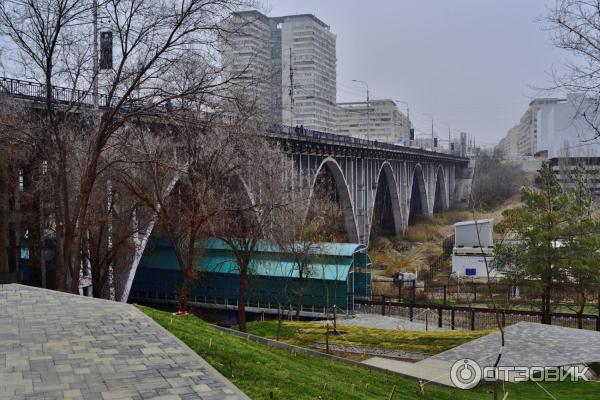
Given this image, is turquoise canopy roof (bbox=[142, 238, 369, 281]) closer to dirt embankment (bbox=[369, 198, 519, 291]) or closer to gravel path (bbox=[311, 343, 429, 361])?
gravel path (bbox=[311, 343, 429, 361])

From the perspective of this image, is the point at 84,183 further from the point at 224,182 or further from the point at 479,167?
the point at 479,167

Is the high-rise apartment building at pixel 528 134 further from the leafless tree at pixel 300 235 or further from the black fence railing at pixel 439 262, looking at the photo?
the leafless tree at pixel 300 235

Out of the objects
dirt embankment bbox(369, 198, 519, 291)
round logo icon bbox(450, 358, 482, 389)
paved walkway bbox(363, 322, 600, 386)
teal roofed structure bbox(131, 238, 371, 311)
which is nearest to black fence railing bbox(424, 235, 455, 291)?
dirt embankment bbox(369, 198, 519, 291)

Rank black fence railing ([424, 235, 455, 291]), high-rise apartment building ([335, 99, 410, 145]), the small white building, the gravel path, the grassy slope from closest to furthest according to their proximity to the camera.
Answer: the gravel path, the grassy slope, the small white building, black fence railing ([424, 235, 455, 291]), high-rise apartment building ([335, 99, 410, 145])

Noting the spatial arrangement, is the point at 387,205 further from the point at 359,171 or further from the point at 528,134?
the point at 528,134

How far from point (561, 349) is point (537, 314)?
24.1ft

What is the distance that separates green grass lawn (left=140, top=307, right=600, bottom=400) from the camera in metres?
7.62

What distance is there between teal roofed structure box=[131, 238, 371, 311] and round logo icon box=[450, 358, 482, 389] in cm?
1124

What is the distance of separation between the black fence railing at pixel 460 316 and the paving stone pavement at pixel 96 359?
13705 mm

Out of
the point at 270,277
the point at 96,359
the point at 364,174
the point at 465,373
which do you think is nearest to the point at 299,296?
the point at 270,277

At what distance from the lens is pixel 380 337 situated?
17.2 meters

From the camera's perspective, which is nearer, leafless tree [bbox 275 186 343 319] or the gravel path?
the gravel path

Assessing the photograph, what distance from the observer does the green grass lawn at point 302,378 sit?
300 inches

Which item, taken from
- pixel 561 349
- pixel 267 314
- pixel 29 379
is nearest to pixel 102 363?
pixel 29 379
